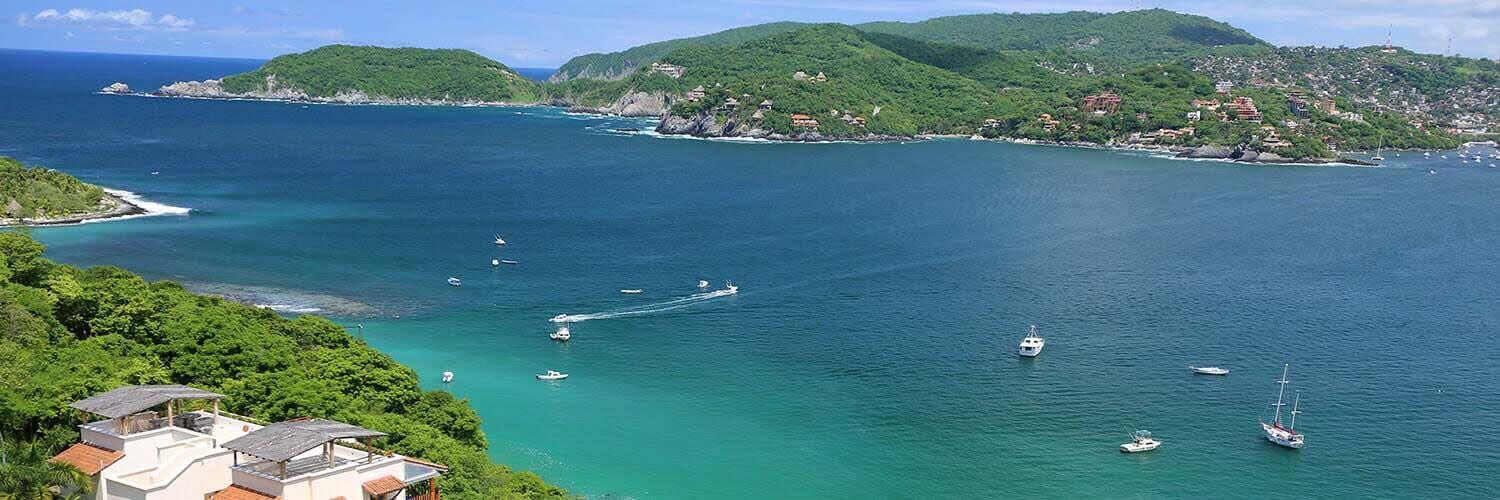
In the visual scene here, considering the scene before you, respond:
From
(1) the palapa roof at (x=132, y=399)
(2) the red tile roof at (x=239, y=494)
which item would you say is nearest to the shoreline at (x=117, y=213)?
(1) the palapa roof at (x=132, y=399)

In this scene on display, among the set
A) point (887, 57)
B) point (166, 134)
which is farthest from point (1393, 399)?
point (887, 57)

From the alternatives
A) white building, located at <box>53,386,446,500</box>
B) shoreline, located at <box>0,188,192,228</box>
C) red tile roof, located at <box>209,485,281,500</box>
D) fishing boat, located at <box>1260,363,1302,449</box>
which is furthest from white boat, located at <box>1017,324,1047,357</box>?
shoreline, located at <box>0,188,192,228</box>

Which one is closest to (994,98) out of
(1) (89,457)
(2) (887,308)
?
(2) (887,308)

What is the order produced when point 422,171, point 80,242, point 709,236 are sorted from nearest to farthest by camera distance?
point 80,242 < point 709,236 < point 422,171

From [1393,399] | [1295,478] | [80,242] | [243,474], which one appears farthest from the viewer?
[80,242]

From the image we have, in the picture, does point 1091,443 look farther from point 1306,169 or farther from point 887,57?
point 887,57

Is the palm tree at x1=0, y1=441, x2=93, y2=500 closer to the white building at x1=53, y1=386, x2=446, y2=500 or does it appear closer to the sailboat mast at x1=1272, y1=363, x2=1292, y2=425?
the white building at x1=53, y1=386, x2=446, y2=500
